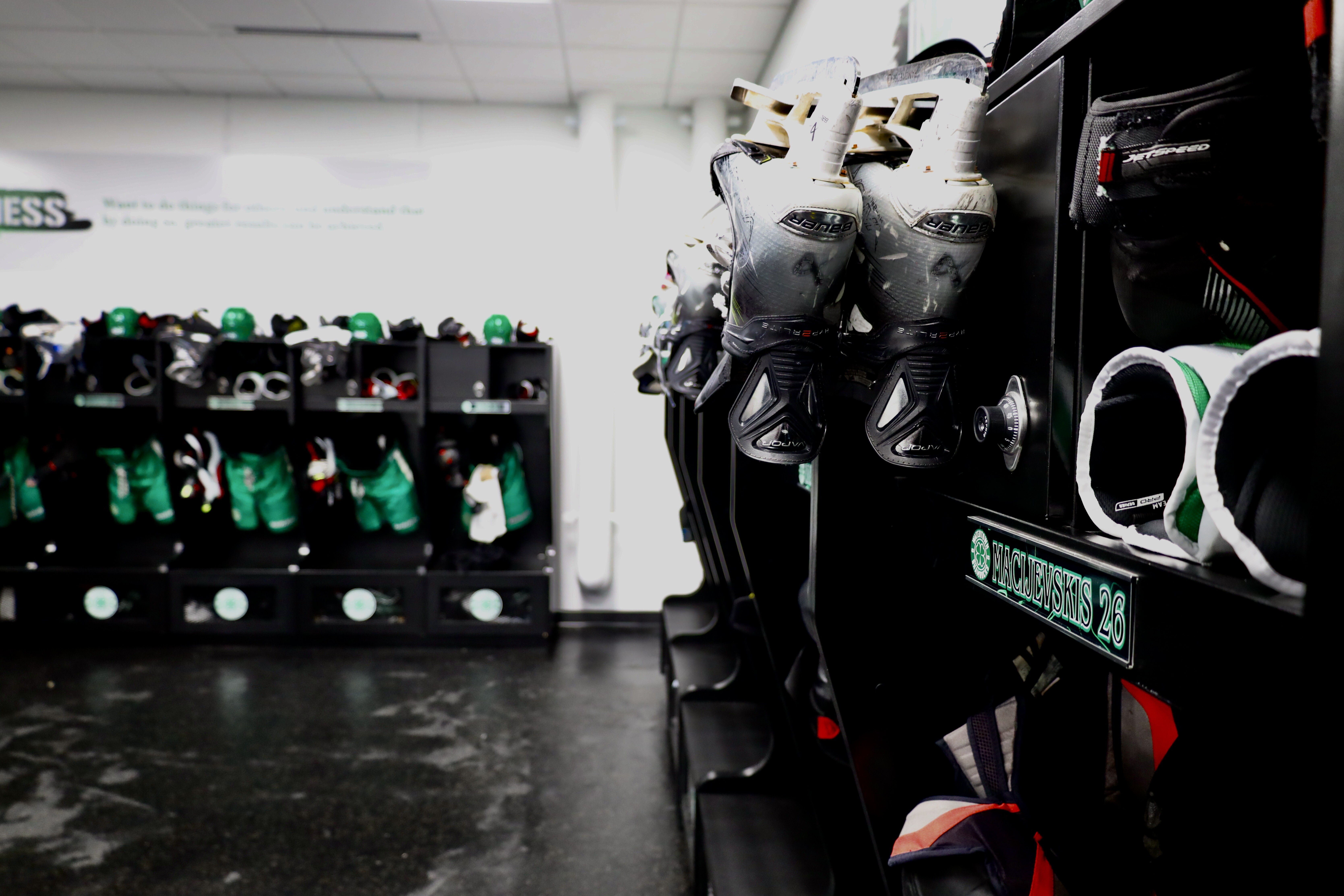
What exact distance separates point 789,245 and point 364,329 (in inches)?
146

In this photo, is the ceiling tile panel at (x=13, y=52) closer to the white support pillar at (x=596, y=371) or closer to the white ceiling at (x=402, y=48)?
the white ceiling at (x=402, y=48)

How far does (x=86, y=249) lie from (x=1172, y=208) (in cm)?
527

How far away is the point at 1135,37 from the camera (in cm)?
69

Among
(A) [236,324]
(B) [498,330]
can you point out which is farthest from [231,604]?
(B) [498,330]

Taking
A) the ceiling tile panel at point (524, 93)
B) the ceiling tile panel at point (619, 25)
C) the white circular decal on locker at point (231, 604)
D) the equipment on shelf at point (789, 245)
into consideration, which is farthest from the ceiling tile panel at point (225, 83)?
the equipment on shelf at point (789, 245)

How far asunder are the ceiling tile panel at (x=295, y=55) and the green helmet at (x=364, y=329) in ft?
3.90

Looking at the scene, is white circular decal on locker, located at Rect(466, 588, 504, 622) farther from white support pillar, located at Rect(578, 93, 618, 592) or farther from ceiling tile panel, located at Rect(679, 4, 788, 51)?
ceiling tile panel, located at Rect(679, 4, 788, 51)

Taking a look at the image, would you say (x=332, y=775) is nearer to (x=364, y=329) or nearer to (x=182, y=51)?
(x=364, y=329)

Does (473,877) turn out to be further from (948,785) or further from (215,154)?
(215,154)

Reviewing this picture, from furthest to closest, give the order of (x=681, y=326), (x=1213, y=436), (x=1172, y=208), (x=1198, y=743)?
(x=681, y=326)
(x=1198, y=743)
(x=1172, y=208)
(x=1213, y=436)

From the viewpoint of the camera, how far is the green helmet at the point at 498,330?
4.24m

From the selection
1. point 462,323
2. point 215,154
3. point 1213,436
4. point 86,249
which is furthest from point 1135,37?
point 86,249

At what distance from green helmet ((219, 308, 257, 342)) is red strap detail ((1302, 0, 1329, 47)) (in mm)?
4367

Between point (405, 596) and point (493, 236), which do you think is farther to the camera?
point (493, 236)
